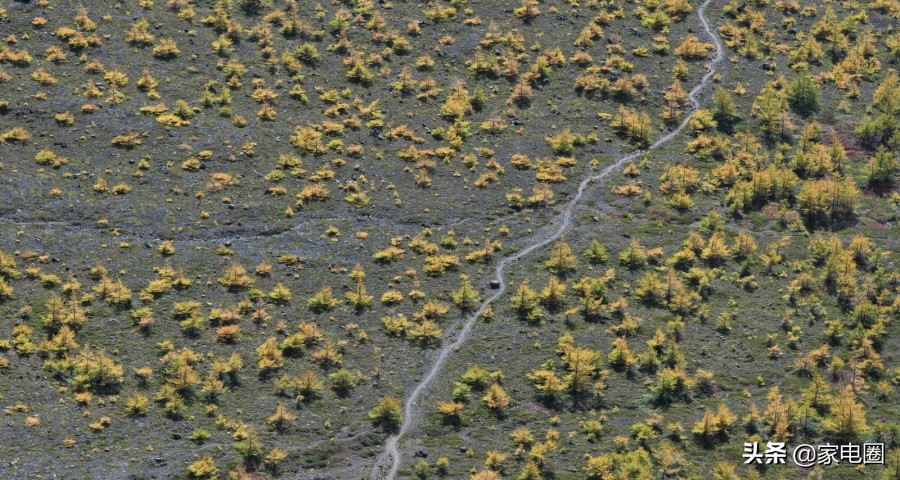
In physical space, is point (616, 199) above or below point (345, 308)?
above

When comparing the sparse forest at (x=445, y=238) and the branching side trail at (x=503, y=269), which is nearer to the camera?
the branching side trail at (x=503, y=269)

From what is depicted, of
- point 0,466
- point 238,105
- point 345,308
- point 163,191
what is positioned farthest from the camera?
point 238,105

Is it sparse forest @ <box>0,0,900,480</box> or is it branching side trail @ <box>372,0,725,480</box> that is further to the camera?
sparse forest @ <box>0,0,900,480</box>

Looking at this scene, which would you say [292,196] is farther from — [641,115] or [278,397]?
[641,115]

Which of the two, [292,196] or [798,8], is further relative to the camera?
[798,8]

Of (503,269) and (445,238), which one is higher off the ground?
(445,238)

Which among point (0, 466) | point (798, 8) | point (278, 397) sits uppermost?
point (798, 8)

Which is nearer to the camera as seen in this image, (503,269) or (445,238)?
(503,269)

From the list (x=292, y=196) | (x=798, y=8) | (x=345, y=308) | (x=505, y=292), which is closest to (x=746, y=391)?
(x=505, y=292)
